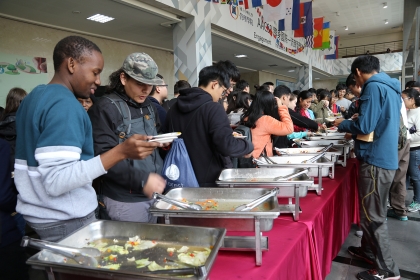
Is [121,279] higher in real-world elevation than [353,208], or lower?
higher

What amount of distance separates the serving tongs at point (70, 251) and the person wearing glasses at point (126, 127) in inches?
13.7

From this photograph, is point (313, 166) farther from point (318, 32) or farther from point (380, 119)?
point (318, 32)

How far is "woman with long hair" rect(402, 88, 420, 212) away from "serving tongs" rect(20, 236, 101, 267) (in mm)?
3368

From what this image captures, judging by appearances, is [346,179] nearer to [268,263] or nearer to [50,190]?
[268,263]

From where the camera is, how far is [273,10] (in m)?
5.09

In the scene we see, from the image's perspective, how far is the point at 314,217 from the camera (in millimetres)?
1353

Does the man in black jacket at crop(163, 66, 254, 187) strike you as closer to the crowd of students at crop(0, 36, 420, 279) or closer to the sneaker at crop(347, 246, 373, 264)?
the crowd of students at crop(0, 36, 420, 279)

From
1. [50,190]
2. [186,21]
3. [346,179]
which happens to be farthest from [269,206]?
[186,21]

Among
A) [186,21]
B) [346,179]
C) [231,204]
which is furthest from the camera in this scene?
[186,21]

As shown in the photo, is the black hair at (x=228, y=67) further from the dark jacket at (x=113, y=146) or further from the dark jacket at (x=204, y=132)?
the dark jacket at (x=113, y=146)

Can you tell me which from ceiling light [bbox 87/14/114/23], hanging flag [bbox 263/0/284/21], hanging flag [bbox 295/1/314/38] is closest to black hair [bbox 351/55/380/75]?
hanging flag [bbox 263/0/284/21]

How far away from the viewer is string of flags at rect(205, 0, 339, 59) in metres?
4.96

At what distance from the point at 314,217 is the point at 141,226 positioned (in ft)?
2.70

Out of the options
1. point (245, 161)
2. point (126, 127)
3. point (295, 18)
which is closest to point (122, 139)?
point (126, 127)
